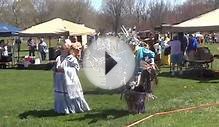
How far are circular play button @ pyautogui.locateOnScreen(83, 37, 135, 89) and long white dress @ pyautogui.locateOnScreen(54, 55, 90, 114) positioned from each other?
1.79m

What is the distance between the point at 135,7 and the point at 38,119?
228ft

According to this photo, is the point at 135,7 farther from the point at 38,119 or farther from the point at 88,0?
the point at 38,119

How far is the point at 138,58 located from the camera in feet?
39.9

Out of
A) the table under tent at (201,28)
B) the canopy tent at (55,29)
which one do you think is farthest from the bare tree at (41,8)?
the table under tent at (201,28)

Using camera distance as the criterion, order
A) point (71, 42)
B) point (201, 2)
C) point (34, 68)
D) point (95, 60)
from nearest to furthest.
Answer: point (71, 42) → point (95, 60) → point (34, 68) → point (201, 2)

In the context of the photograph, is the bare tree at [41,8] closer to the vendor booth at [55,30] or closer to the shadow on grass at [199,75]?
the vendor booth at [55,30]

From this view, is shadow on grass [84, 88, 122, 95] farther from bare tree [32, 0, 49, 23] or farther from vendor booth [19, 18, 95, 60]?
bare tree [32, 0, 49, 23]

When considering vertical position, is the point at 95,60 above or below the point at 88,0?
below

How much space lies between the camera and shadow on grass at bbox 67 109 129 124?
38.1 ft

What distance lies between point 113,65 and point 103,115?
5.72m

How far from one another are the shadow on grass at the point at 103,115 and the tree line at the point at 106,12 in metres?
60.7

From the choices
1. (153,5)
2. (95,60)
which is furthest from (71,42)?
(153,5)

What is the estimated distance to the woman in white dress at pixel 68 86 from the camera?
12508 mm

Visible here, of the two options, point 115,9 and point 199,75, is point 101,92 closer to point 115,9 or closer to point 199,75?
point 199,75
